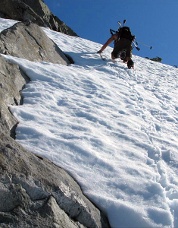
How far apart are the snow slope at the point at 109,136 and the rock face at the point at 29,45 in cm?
57

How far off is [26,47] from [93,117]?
3.55 meters

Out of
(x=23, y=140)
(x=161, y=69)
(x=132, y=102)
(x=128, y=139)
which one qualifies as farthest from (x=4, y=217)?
(x=161, y=69)

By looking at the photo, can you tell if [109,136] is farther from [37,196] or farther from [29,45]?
[29,45]

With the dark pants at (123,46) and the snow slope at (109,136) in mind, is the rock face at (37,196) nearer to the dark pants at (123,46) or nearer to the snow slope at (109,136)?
the snow slope at (109,136)

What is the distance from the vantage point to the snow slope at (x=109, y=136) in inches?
169

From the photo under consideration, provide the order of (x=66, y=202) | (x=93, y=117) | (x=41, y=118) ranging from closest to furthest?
1. (x=66, y=202)
2. (x=41, y=118)
3. (x=93, y=117)

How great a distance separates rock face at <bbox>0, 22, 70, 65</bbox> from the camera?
8680mm

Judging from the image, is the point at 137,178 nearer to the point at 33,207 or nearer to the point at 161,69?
the point at 33,207

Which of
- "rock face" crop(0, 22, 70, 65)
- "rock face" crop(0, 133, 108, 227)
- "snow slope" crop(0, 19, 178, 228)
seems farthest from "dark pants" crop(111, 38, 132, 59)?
"rock face" crop(0, 133, 108, 227)

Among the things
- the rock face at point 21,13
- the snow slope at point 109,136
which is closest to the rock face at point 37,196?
the snow slope at point 109,136

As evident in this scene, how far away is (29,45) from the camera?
31.2ft

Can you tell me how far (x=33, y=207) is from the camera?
3541 mm

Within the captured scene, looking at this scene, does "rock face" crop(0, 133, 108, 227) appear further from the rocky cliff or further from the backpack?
the backpack

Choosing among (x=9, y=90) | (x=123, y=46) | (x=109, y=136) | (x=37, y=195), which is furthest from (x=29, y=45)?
(x=37, y=195)
